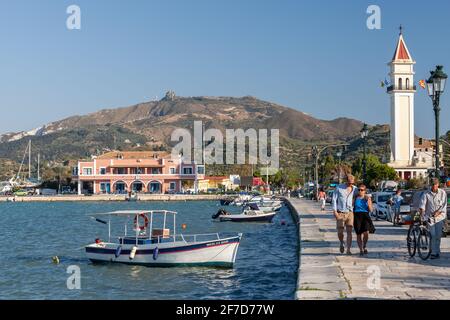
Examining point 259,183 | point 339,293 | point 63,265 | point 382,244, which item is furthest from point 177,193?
point 339,293

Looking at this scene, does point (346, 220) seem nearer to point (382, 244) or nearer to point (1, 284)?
point (382, 244)

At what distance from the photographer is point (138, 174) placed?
415 feet

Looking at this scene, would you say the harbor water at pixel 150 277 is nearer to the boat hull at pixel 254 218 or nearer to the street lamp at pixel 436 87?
the street lamp at pixel 436 87

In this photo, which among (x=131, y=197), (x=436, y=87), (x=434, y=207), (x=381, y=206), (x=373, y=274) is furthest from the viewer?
(x=131, y=197)

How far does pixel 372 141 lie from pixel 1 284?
165m

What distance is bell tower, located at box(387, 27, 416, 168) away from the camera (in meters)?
106

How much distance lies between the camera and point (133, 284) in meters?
22.2

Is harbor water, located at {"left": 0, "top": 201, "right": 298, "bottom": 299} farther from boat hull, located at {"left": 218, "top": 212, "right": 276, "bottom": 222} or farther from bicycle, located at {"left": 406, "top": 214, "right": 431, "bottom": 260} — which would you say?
boat hull, located at {"left": 218, "top": 212, "right": 276, "bottom": 222}

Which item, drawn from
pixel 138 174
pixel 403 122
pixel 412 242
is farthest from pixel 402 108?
pixel 412 242

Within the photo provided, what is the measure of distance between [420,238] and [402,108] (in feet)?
301

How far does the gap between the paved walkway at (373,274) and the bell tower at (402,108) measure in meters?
87.3

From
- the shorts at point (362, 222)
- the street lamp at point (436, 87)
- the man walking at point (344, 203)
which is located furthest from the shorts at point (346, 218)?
the street lamp at point (436, 87)

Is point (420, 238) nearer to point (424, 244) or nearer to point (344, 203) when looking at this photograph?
point (424, 244)
